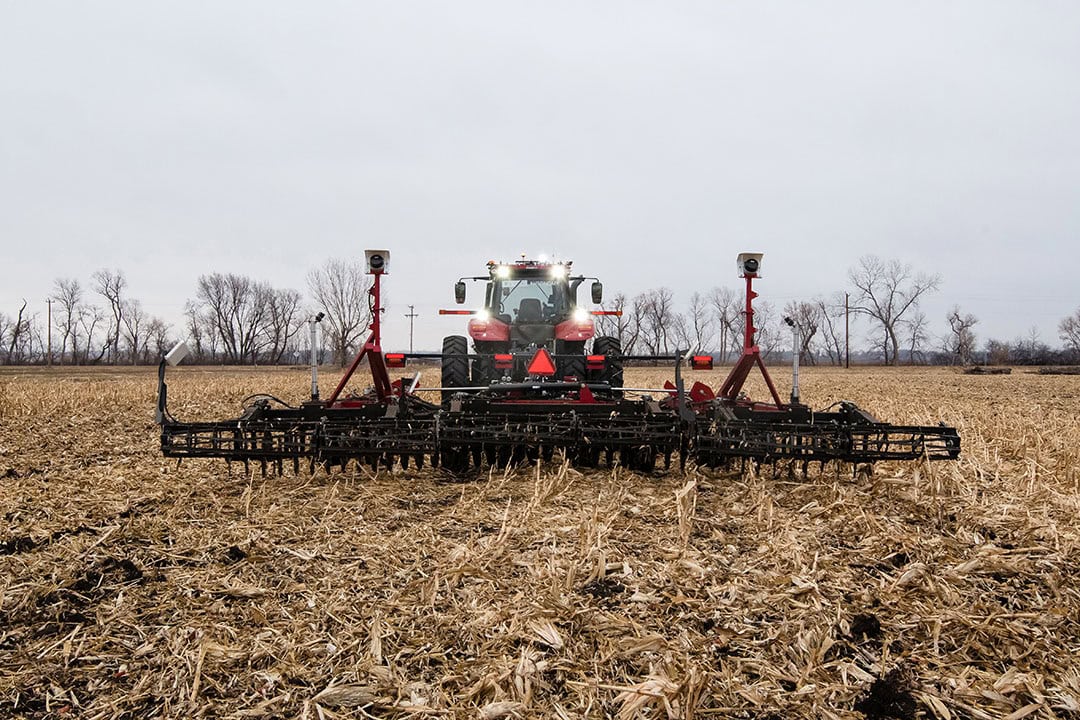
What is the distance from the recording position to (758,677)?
2.20m

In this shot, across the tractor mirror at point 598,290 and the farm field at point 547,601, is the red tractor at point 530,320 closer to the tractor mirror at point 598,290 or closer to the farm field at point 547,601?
the tractor mirror at point 598,290

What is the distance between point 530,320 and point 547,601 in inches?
233

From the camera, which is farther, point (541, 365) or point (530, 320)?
point (530, 320)

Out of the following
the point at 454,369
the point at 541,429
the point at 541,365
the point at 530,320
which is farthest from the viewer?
the point at 530,320

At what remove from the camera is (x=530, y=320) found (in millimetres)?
8383

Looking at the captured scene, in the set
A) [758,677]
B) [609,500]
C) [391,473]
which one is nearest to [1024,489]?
[609,500]

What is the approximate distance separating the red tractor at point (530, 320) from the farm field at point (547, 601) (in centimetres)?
320

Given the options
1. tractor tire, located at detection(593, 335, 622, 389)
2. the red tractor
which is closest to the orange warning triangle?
the red tractor

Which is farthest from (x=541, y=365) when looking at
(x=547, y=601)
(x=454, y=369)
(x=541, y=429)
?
(x=547, y=601)

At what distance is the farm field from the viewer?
6.91 feet

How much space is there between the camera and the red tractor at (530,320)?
25.5ft

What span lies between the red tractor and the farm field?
320cm

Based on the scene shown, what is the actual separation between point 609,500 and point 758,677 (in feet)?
6.97

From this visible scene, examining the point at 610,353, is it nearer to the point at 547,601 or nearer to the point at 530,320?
the point at 530,320
